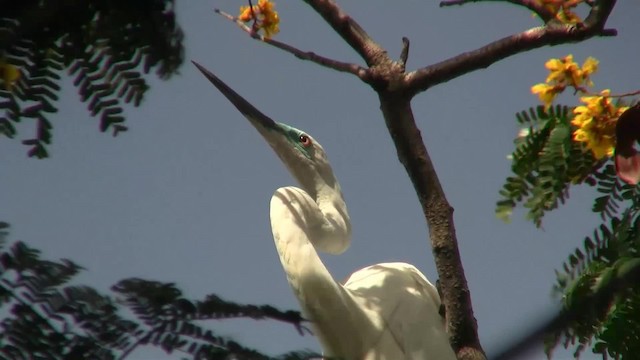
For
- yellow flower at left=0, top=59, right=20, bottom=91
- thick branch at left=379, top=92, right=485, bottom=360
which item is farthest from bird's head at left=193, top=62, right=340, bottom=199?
yellow flower at left=0, top=59, right=20, bottom=91

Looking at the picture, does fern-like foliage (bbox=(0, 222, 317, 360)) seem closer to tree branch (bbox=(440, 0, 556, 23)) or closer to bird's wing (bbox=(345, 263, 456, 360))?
bird's wing (bbox=(345, 263, 456, 360))

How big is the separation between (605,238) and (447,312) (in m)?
0.70

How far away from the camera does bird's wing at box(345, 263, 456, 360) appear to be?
2.77 meters

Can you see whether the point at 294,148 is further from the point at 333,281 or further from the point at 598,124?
the point at 598,124

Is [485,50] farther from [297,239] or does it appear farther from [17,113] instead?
[17,113]

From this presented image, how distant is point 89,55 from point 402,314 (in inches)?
69.4

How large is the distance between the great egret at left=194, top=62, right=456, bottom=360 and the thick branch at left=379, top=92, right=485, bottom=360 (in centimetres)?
31

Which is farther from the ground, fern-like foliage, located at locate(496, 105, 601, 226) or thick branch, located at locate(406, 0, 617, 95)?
thick branch, located at locate(406, 0, 617, 95)

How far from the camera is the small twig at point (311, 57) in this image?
2.80 metres

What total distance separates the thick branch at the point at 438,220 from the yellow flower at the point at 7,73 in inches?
61.2

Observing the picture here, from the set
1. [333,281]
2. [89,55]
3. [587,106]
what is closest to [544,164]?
[587,106]

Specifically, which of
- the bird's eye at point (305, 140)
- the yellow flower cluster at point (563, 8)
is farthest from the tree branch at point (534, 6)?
the bird's eye at point (305, 140)

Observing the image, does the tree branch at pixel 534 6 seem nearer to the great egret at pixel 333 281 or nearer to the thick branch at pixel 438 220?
the thick branch at pixel 438 220

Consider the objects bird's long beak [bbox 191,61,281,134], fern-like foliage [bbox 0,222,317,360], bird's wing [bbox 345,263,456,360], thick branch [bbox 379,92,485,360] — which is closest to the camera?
fern-like foliage [bbox 0,222,317,360]
